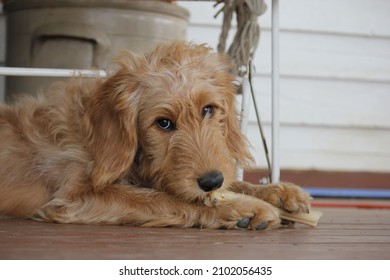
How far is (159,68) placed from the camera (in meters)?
3.50

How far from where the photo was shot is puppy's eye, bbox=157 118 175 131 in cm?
336

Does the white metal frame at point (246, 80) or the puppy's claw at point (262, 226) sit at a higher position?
the white metal frame at point (246, 80)

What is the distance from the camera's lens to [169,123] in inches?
133

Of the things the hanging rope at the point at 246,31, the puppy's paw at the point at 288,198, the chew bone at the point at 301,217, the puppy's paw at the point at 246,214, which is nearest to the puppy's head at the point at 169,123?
the puppy's paw at the point at 246,214

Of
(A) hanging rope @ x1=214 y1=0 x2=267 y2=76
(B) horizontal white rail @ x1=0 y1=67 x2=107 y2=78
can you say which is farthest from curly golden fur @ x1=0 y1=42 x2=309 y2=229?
(A) hanging rope @ x1=214 y1=0 x2=267 y2=76

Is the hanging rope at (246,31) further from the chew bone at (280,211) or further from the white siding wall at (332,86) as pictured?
the white siding wall at (332,86)

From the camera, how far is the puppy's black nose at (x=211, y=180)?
3119mm

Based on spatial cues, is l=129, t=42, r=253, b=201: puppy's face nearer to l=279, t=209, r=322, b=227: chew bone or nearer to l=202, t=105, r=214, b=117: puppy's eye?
l=202, t=105, r=214, b=117: puppy's eye

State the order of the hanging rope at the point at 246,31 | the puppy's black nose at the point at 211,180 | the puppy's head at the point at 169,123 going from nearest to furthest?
1. the puppy's black nose at the point at 211,180
2. the puppy's head at the point at 169,123
3. the hanging rope at the point at 246,31

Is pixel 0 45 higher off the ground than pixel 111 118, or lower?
higher

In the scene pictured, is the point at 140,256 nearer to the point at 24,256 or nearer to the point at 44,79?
the point at 24,256

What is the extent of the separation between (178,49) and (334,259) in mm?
1431

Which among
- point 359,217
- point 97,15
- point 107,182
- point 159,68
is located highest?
point 97,15

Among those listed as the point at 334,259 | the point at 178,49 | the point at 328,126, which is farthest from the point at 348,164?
the point at 334,259
